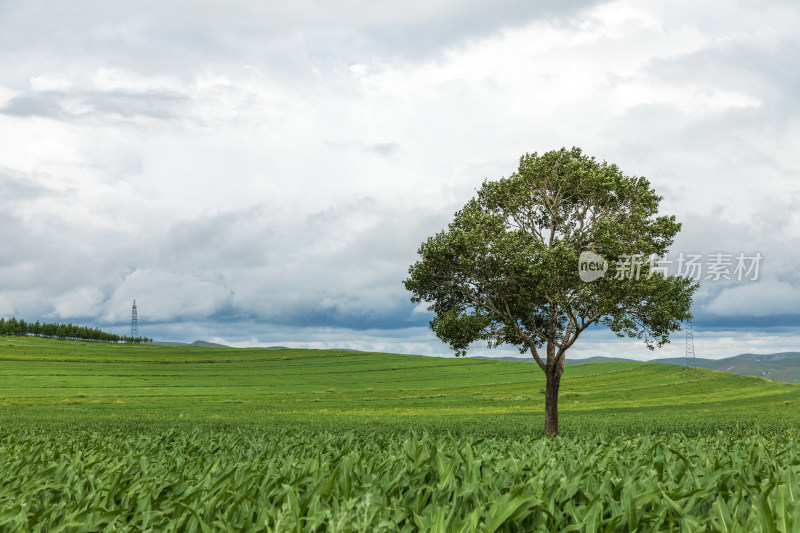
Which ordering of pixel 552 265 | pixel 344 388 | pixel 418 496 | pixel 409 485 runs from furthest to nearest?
pixel 344 388 < pixel 552 265 < pixel 409 485 < pixel 418 496

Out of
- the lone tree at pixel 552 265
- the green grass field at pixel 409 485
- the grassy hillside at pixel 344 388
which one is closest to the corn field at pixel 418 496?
the green grass field at pixel 409 485

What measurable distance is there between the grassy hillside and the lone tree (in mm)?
17231

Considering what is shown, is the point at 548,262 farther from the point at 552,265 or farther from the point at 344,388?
the point at 344,388

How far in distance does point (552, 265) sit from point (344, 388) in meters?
66.5

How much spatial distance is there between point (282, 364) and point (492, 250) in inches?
3973

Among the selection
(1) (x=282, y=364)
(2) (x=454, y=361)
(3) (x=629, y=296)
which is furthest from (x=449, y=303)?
(1) (x=282, y=364)

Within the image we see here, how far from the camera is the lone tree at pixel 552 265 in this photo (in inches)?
956

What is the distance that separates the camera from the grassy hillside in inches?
1986

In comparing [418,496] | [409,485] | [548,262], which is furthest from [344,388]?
[418,496]

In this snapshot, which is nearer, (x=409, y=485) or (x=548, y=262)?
(x=409, y=485)

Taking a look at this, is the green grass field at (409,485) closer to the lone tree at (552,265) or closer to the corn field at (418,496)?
the corn field at (418,496)

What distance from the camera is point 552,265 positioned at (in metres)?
24.0

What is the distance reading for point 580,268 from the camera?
2434 centimetres

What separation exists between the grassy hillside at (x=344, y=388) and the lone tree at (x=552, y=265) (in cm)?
1723
